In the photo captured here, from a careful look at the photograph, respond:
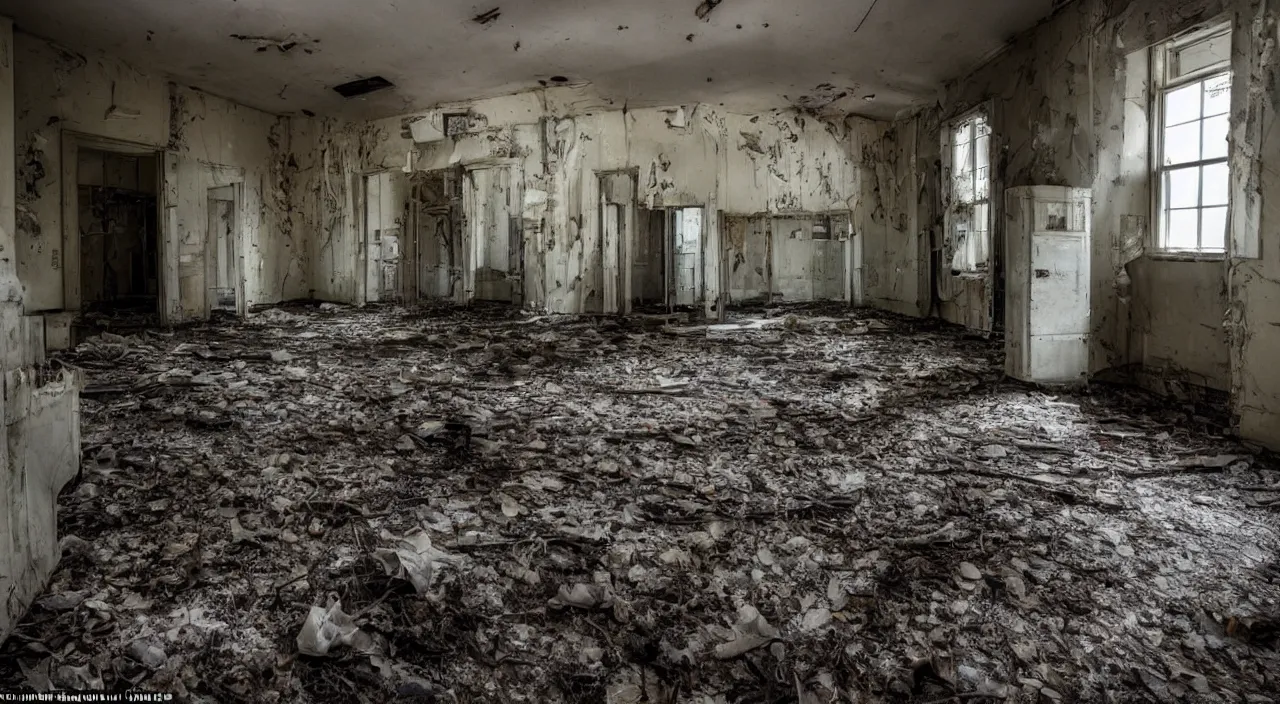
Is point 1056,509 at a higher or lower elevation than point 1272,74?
lower

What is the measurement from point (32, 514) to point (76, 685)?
2.21 feet

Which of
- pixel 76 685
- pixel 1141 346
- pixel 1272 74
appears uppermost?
pixel 1272 74

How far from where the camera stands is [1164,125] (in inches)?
226

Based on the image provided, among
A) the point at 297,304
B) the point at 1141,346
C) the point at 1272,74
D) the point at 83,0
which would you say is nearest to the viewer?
the point at 1272,74

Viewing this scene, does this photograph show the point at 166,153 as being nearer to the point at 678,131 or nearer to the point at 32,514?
the point at 678,131

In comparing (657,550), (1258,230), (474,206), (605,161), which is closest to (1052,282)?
(1258,230)

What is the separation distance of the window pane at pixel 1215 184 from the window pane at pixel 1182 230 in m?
0.15

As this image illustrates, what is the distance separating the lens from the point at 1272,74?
164 inches

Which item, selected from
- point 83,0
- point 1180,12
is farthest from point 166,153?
point 1180,12

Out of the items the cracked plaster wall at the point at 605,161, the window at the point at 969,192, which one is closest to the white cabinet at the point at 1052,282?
the window at the point at 969,192

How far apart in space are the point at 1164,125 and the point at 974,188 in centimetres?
377

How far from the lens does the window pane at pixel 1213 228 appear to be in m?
5.16

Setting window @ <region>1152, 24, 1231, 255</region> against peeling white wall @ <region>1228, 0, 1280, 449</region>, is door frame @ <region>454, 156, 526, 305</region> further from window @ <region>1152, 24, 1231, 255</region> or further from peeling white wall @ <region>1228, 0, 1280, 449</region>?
peeling white wall @ <region>1228, 0, 1280, 449</region>

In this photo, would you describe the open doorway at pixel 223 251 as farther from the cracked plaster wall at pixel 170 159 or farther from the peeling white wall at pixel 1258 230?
the peeling white wall at pixel 1258 230
